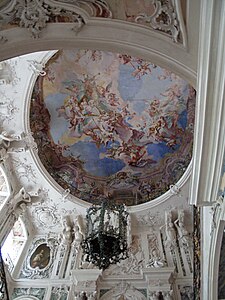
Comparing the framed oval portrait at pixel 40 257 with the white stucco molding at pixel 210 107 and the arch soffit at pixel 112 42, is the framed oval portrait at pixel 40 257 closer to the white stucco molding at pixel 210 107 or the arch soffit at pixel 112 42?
the arch soffit at pixel 112 42

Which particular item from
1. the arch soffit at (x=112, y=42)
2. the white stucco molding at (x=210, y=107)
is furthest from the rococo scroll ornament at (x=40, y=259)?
the white stucco molding at (x=210, y=107)

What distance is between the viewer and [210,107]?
14.1ft

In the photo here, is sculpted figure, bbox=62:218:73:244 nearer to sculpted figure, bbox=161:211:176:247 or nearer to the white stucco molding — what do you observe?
sculpted figure, bbox=161:211:176:247

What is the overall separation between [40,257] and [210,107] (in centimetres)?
1072

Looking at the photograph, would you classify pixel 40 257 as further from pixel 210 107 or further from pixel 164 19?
pixel 210 107

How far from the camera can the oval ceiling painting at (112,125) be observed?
13.5 metres

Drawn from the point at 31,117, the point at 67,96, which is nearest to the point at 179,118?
the point at 67,96

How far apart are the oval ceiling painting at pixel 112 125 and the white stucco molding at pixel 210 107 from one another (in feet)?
30.2

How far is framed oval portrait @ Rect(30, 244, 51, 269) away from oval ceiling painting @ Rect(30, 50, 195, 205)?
8.03 feet

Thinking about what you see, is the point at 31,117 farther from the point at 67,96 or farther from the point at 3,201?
the point at 3,201

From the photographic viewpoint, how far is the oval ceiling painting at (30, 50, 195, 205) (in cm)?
1352

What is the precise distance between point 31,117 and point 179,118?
230 inches

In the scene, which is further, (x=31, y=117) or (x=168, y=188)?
(x=168, y=188)

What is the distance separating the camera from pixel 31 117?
12.9 meters
